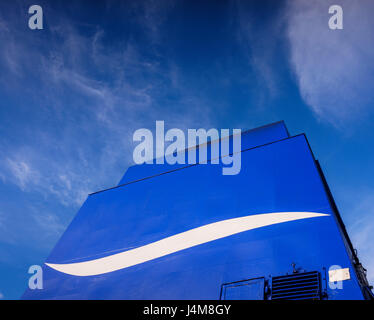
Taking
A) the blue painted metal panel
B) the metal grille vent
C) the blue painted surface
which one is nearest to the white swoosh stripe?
the blue painted surface

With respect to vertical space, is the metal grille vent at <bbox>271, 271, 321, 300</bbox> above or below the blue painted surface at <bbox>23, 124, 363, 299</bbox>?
below

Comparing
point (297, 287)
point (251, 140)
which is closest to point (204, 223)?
point (297, 287)

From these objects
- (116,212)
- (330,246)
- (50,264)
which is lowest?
(330,246)

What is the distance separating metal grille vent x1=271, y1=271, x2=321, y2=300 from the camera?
3.28 m

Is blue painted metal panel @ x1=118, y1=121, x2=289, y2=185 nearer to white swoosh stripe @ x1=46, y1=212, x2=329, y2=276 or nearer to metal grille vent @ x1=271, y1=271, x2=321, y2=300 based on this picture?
white swoosh stripe @ x1=46, y1=212, x2=329, y2=276

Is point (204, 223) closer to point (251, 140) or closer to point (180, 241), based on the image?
point (180, 241)

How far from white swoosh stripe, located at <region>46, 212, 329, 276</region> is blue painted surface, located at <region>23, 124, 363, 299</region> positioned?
0.11 m

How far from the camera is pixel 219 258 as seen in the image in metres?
4.43

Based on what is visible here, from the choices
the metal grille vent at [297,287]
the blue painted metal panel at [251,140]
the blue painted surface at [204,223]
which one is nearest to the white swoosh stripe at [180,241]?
the blue painted surface at [204,223]

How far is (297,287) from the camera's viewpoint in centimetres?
339

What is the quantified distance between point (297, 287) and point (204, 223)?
89.2 inches

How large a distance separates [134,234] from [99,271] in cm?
103
